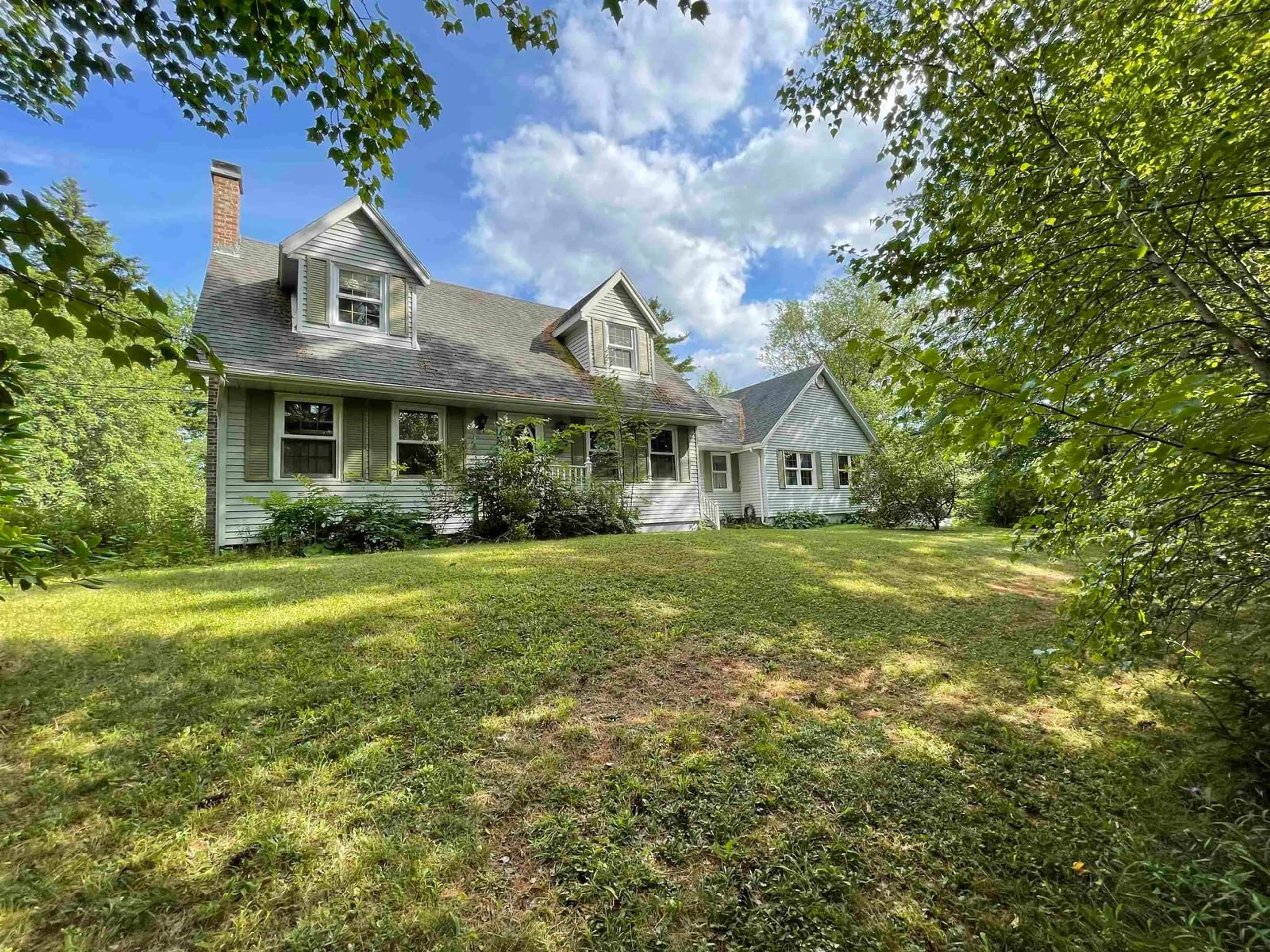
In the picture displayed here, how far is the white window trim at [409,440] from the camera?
9.72 m

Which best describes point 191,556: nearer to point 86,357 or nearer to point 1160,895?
point 1160,895

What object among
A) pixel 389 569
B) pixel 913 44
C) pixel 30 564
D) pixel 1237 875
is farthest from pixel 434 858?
pixel 913 44

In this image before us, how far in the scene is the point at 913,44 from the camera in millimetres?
3197

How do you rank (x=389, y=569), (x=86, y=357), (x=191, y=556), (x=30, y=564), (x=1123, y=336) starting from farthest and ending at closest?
1. (x=86, y=357)
2. (x=191, y=556)
3. (x=389, y=569)
4. (x=1123, y=336)
5. (x=30, y=564)

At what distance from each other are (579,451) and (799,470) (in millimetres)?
10076

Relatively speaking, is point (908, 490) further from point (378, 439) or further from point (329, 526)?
point (329, 526)

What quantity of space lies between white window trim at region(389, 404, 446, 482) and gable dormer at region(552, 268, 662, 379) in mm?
4316

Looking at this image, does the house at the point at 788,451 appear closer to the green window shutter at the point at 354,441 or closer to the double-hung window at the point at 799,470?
the double-hung window at the point at 799,470

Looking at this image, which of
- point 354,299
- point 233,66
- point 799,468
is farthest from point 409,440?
point 799,468

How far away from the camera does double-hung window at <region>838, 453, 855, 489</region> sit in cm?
1916

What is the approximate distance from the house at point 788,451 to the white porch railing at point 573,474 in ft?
20.8

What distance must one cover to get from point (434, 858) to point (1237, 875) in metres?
2.75

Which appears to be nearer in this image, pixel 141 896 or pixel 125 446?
pixel 141 896

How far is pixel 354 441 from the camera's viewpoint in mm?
9469
